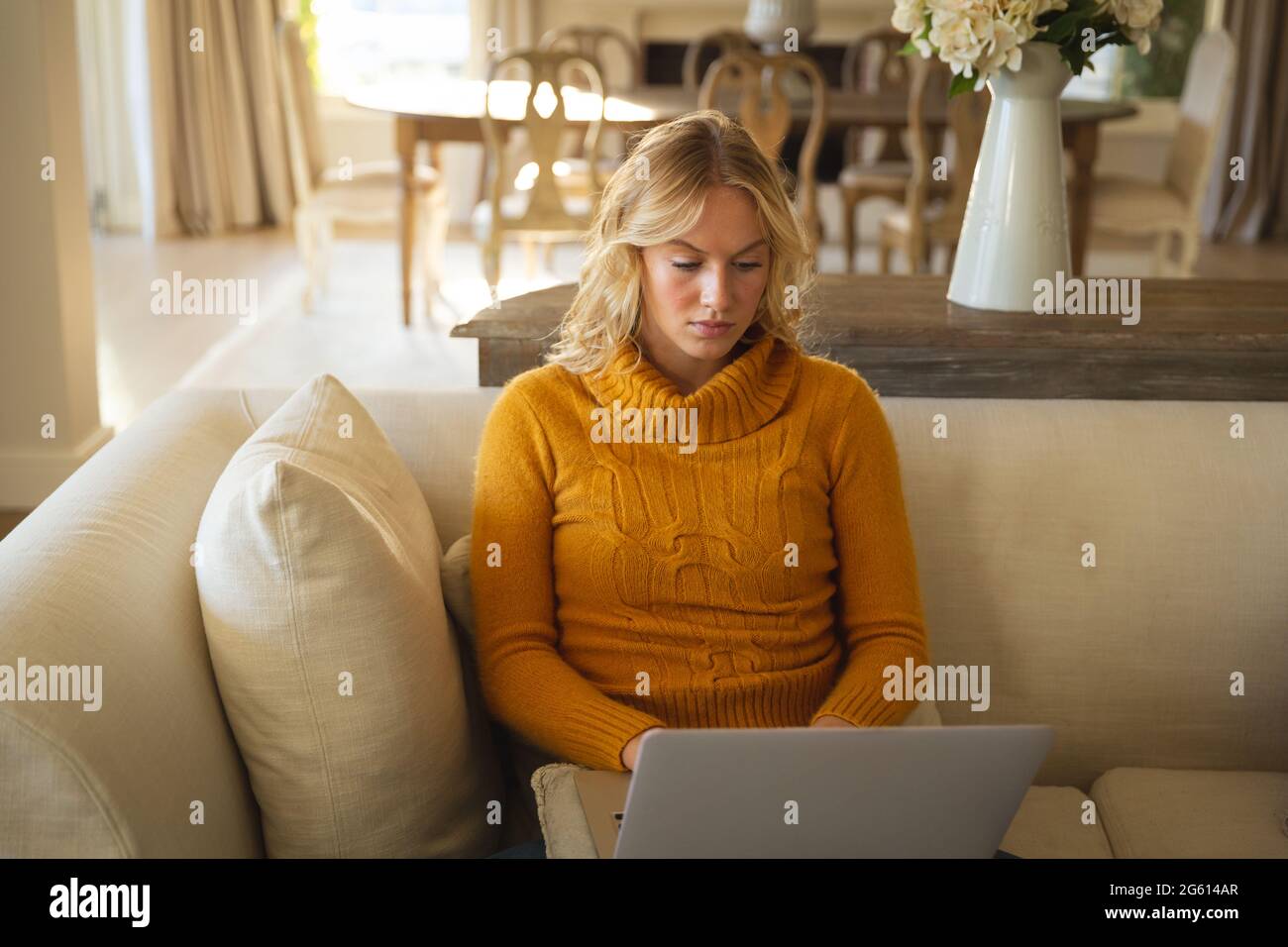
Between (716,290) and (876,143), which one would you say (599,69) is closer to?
(876,143)

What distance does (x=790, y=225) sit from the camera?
147 centimetres

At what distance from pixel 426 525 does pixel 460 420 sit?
0.26 m

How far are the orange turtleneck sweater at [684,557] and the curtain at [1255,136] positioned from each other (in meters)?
5.84

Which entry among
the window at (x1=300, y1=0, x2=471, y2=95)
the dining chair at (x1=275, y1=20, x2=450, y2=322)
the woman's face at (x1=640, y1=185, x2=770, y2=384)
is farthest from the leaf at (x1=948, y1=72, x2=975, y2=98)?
the window at (x1=300, y1=0, x2=471, y2=95)

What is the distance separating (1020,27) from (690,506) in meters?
0.78

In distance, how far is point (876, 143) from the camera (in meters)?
6.84

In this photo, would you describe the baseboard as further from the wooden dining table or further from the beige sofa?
the beige sofa

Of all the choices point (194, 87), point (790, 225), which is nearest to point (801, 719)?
point (790, 225)

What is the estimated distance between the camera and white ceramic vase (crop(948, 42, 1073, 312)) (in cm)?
182

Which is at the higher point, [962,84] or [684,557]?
[962,84]

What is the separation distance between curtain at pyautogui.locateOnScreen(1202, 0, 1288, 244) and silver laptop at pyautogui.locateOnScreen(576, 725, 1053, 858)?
6.20 metres

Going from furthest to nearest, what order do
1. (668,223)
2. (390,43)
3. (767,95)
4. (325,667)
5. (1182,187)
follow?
1. (390,43)
2. (1182,187)
3. (767,95)
4. (668,223)
5. (325,667)

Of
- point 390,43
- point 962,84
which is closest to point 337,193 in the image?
point 390,43

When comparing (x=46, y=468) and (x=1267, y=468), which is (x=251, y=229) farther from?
(x=1267, y=468)
